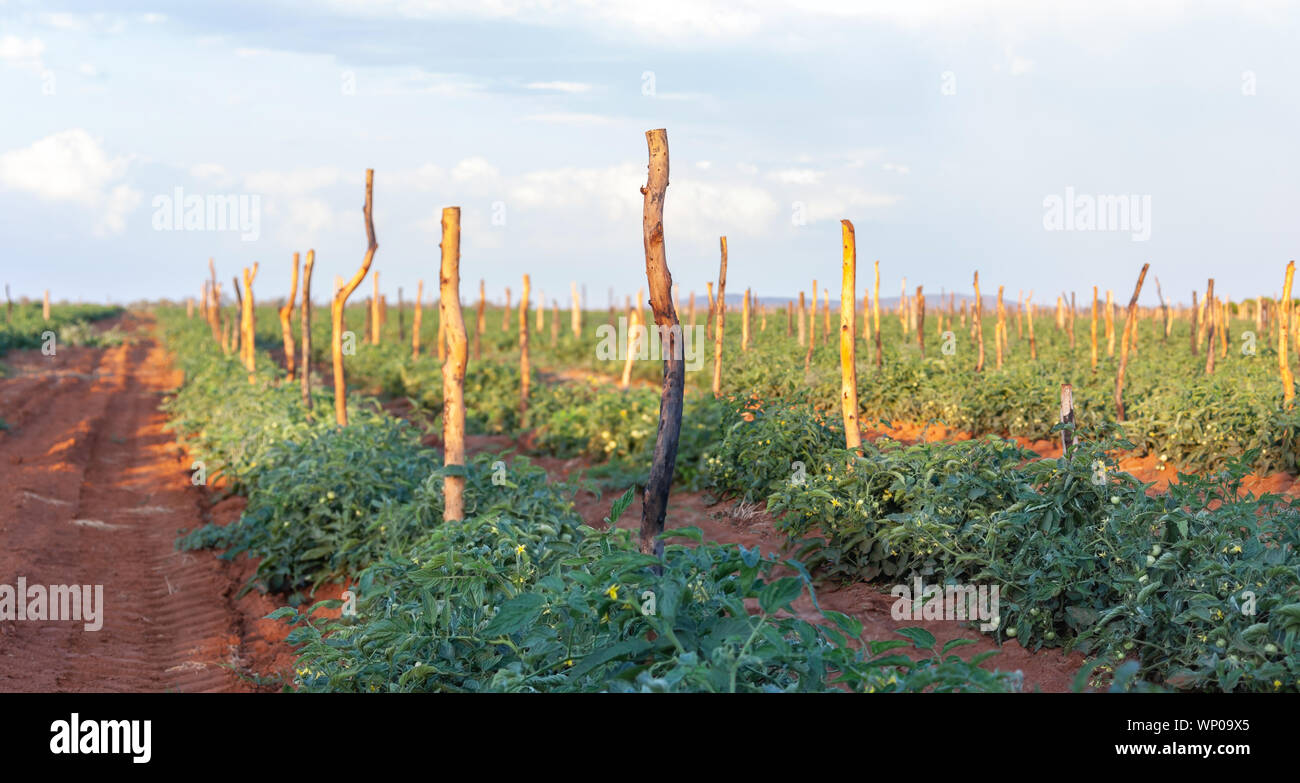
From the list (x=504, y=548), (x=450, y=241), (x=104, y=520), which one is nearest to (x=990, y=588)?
(x=504, y=548)

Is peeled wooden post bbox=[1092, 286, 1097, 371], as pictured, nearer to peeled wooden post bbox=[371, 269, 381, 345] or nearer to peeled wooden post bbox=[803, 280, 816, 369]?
peeled wooden post bbox=[803, 280, 816, 369]

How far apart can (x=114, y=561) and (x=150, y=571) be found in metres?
0.48

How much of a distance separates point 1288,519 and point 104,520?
31.7ft

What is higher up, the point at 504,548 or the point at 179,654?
the point at 504,548

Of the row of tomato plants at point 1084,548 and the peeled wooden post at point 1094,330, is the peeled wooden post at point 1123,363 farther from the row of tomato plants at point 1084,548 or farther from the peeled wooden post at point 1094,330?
the row of tomato plants at point 1084,548

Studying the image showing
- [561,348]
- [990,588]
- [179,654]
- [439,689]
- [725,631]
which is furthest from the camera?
[561,348]

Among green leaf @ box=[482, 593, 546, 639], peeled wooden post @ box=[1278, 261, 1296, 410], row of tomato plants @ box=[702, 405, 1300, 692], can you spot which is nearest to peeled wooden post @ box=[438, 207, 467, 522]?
row of tomato plants @ box=[702, 405, 1300, 692]

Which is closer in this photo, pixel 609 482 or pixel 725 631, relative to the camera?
pixel 725 631

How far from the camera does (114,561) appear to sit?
8.12 metres

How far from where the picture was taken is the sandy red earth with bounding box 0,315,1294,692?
18.2ft

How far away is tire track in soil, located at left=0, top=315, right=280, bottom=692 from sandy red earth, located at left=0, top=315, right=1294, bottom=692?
2 cm

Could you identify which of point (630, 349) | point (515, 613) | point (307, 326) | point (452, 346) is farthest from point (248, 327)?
point (515, 613)
